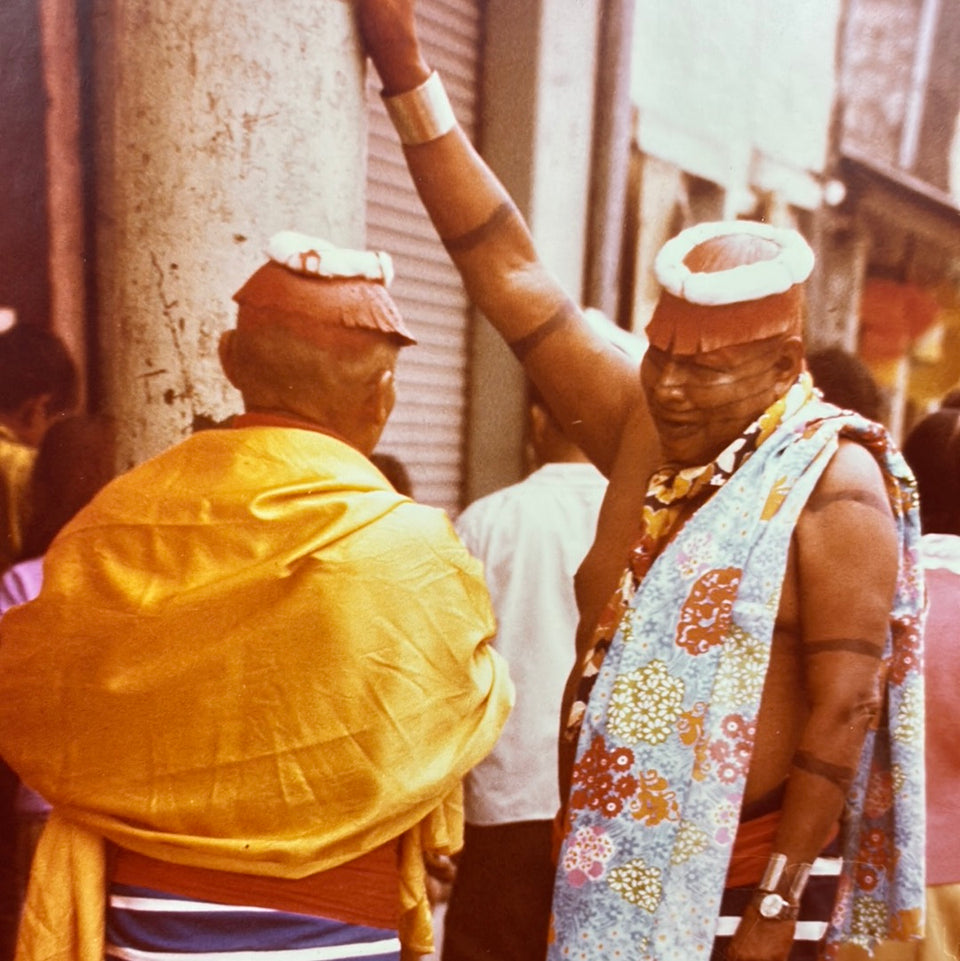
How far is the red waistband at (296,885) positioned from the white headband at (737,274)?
1070 millimetres

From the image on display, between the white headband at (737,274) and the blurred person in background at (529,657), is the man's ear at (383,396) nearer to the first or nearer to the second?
the white headband at (737,274)

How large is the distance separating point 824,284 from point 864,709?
8.70 feet

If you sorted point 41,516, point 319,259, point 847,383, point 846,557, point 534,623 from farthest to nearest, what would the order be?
point 534,623 < point 847,383 < point 41,516 < point 319,259 < point 846,557

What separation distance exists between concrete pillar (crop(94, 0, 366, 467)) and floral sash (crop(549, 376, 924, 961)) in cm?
113

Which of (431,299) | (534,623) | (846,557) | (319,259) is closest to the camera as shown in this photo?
(846,557)

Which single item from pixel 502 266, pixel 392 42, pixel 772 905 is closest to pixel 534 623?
pixel 502 266

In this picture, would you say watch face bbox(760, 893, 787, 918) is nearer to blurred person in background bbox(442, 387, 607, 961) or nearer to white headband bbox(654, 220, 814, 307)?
white headband bbox(654, 220, 814, 307)

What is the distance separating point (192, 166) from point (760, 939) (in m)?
1.90

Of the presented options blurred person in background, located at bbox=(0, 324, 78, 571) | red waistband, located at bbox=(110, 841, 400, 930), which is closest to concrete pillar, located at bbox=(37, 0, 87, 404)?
blurred person in background, located at bbox=(0, 324, 78, 571)

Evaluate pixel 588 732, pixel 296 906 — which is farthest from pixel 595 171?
pixel 296 906

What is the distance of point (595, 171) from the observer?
3.60 m

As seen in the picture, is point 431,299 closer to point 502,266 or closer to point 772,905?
point 502,266

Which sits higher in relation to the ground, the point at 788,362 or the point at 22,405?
the point at 788,362

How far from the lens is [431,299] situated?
3.21 metres
